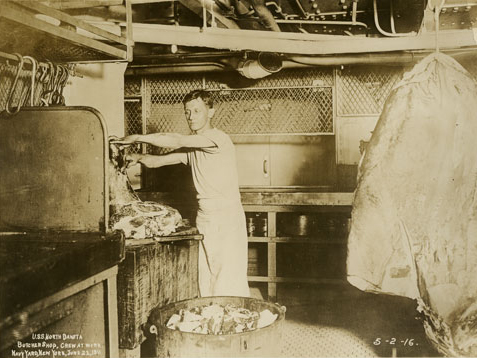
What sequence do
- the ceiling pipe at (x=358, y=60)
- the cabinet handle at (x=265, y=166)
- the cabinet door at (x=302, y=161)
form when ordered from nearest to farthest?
the ceiling pipe at (x=358, y=60), the cabinet door at (x=302, y=161), the cabinet handle at (x=265, y=166)

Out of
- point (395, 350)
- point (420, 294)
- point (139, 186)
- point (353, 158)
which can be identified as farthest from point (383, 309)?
point (139, 186)

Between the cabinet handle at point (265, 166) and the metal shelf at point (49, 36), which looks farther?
the cabinet handle at point (265, 166)

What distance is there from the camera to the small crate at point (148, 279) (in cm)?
259

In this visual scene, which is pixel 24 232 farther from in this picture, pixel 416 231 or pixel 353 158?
pixel 353 158

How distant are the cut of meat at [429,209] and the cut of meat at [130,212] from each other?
4.21 ft

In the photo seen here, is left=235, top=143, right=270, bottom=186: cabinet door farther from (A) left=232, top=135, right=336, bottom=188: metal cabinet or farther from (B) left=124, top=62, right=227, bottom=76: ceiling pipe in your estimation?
(B) left=124, top=62, right=227, bottom=76: ceiling pipe

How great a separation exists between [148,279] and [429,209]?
1.60 m

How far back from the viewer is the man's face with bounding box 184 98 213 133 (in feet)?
12.2

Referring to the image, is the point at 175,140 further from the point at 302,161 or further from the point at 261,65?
the point at 302,161

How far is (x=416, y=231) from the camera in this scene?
2.38 m
